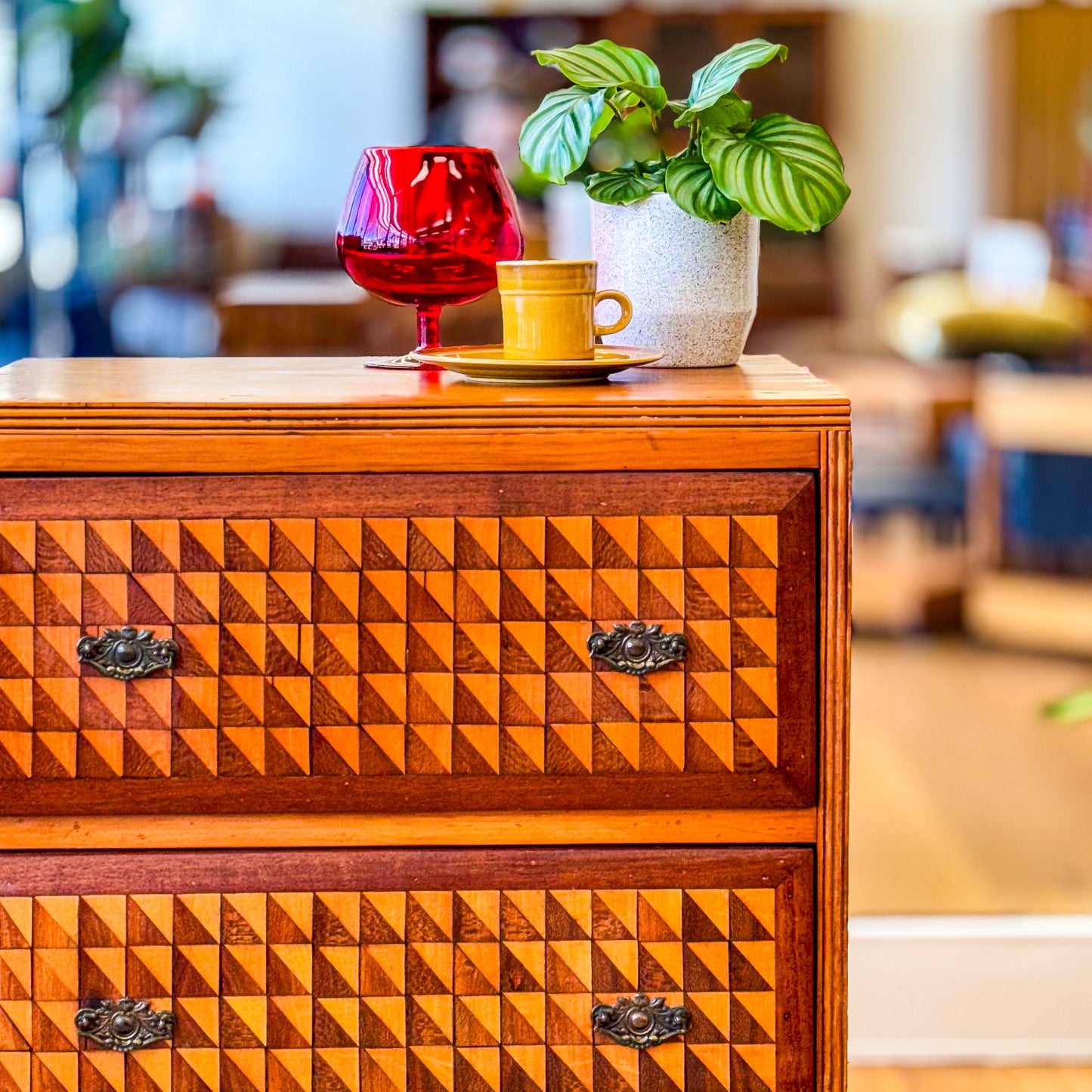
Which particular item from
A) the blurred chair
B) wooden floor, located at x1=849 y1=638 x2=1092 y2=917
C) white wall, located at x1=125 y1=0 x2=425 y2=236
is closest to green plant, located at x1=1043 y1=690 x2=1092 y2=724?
wooden floor, located at x1=849 y1=638 x2=1092 y2=917

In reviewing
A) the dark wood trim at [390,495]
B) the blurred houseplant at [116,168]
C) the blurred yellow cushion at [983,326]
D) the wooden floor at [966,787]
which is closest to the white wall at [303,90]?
the blurred houseplant at [116,168]

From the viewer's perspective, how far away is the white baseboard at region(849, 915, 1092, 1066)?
1.79 m

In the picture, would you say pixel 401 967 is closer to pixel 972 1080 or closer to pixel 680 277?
pixel 680 277

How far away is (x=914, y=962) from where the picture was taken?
1813 millimetres

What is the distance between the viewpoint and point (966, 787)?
9.14 ft

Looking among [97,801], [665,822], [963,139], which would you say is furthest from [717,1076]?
[963,139]

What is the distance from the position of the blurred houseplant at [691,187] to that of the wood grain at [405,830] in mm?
352

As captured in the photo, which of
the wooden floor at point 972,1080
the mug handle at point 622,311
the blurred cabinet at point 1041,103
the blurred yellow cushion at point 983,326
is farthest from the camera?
the blurred cabinet at point 1041,103

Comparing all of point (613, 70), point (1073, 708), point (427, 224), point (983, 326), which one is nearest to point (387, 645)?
point (427, 224)

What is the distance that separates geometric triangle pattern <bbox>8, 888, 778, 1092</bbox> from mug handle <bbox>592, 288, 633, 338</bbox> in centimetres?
40

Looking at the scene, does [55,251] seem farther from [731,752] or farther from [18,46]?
[731,752]

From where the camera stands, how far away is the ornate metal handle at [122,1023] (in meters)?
1.01

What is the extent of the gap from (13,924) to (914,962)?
115 cm

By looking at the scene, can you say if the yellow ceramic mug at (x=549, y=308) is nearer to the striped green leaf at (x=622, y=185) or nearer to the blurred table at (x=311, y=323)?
the striped green leaf at (x=622, y=185)
